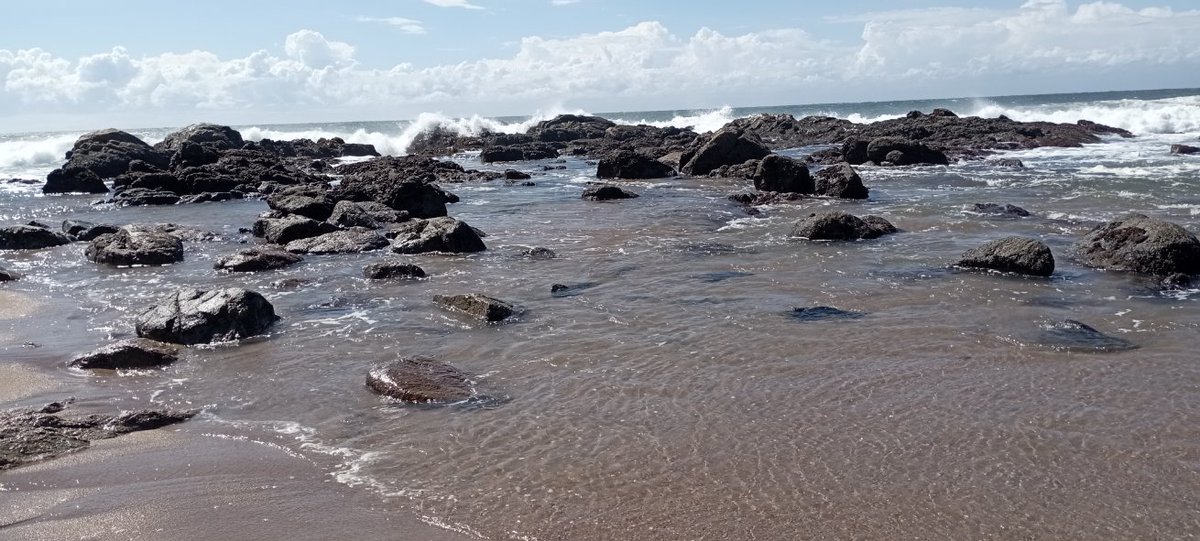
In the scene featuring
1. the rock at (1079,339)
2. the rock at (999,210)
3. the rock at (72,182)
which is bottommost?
the rock at (1079,339)

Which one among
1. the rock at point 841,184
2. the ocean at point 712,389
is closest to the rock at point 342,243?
the ocean at point 712,389

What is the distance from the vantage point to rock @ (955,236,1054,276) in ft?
39.0

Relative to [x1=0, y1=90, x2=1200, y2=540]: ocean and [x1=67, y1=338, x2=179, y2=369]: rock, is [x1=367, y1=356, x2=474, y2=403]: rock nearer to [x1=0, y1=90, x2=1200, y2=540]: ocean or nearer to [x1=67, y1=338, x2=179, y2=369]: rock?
[x1=0, y1=90, x2=1200, y2=540]: ocean

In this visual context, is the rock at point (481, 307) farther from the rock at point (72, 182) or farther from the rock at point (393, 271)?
the rock at point (72, 182)

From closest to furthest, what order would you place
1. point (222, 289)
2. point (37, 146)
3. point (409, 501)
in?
point (409, 501) < point (222, 289) < point (37, 146)

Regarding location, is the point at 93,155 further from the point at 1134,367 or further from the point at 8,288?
the point at 1134,367

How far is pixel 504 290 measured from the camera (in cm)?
1196

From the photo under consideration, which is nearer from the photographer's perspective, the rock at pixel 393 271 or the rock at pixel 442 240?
the rock at pixel 393 271

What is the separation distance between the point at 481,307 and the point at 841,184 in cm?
1611

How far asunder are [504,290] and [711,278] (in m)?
2.99

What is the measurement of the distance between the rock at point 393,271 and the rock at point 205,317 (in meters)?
3.09

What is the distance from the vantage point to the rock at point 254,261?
45.8 feet

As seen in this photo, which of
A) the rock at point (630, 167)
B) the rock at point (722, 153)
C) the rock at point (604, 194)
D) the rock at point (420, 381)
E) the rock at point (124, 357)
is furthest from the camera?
the rock at point (722, 153)

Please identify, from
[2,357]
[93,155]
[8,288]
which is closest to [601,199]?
[8,288]
